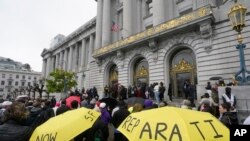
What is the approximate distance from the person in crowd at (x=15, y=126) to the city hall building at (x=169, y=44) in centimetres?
1567

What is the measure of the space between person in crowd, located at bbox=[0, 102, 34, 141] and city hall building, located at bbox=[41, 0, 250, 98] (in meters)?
15.7

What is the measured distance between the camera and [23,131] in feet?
10.6

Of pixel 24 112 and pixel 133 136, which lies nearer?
pixel 133 136

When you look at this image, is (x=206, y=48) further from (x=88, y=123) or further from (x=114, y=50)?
(x=88, y=123)

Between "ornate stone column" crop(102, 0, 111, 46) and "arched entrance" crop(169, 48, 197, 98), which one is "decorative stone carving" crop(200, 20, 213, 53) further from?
"ornate stone column" crop(102, 0, 111, 46)

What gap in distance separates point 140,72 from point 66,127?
23297 mm

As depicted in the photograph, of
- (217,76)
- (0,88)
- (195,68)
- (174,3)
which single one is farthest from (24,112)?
(0,88)

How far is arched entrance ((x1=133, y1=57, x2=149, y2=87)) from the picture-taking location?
82.5 ft

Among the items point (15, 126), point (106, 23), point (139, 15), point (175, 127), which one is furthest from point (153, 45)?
point (175, 127)

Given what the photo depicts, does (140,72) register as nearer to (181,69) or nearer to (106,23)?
(181,69)

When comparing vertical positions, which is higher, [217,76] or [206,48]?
[206,48]

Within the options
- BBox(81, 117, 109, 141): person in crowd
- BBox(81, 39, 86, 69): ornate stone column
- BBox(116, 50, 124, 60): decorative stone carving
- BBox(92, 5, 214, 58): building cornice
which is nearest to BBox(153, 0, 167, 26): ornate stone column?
BBox(92, 5, 214, 58): building cornice

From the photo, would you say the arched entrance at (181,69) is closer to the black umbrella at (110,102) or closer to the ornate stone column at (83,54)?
the black umbrella at (110,102)

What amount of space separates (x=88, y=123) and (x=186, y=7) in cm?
2453
